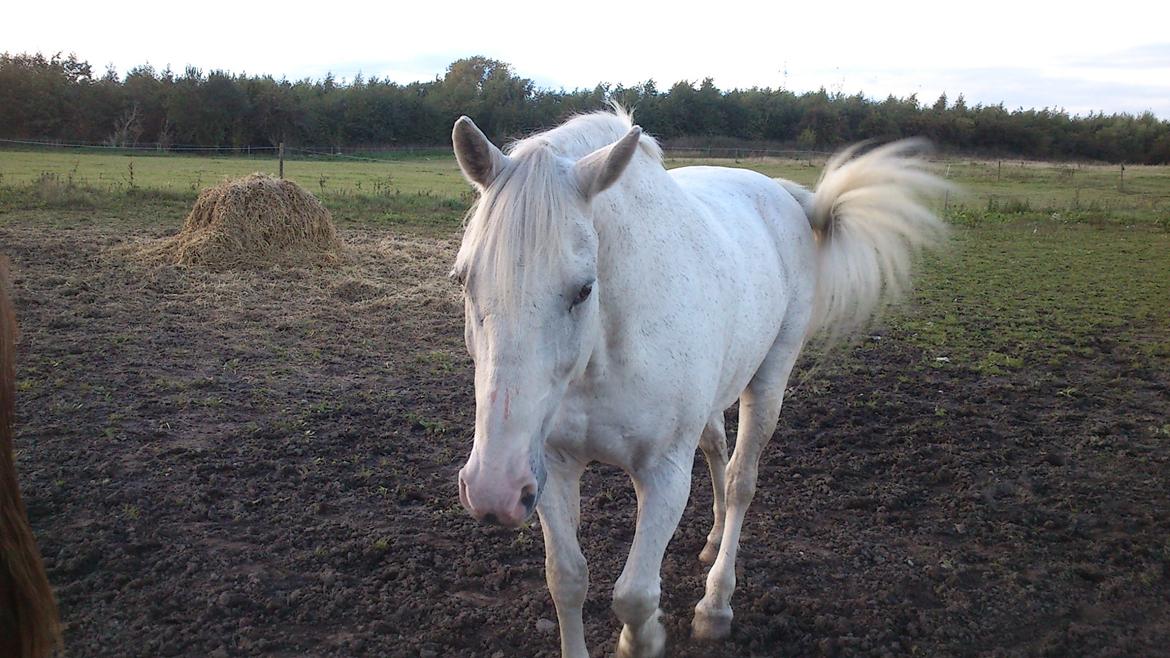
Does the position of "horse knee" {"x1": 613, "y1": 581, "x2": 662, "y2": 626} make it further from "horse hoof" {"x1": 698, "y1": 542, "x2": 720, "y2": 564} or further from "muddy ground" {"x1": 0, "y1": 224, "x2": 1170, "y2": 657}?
"horse hoof" {"x1": 698, "y1": 542, "x2": 720, "y2": 564}

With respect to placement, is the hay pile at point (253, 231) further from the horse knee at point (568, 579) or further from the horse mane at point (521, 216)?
the horse mane at point (521, 216)

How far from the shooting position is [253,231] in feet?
34.0

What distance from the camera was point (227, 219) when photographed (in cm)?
1034

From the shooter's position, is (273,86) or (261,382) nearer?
(261,382)

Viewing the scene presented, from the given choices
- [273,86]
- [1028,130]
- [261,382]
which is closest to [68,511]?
[261,382]

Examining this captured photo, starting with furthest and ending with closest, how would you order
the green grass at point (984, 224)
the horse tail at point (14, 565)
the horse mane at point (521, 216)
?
1. the green grass at point (984, 224)
2. the horse mane at point (521, 216)
3. the horse tail at point (14, 565)

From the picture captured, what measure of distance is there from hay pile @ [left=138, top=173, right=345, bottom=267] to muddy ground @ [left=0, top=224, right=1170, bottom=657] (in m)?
3.51

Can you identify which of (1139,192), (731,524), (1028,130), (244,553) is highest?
(1028,130)

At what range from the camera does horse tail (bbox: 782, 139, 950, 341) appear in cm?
370

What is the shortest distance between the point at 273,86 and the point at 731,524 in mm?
40552

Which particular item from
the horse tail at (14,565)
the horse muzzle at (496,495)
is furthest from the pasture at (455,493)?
the horse tail at (14,565)

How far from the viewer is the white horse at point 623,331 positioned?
68.9 inches

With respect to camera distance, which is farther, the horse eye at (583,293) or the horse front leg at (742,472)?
the horse front leg at (742,472)

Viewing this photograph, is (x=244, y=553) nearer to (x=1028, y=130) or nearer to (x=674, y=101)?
(x=674, y=101)
